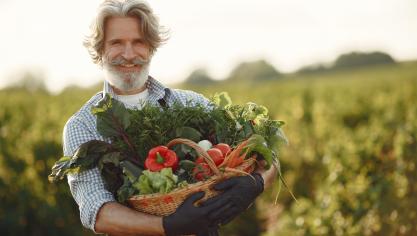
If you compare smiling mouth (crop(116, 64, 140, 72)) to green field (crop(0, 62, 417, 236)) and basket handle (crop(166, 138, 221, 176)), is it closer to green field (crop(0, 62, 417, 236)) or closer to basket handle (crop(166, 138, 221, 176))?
basket handle (crop(166, 138, 221, 176))

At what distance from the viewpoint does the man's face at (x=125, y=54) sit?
3.11 meters

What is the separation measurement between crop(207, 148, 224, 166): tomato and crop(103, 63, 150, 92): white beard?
0.79 metres

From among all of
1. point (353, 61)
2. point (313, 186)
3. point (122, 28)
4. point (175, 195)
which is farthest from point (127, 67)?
point (353, 61)

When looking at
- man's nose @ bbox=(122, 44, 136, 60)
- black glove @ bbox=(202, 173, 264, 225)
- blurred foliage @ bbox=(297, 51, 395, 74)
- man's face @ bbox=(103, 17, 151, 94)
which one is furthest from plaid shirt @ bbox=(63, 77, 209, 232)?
blurred foliage @ bbox=(297, 51, 395, 74)

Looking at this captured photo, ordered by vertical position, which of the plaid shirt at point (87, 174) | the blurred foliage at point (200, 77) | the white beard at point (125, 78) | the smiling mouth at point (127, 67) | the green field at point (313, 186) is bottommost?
the blurred foliage at point (200, 77)

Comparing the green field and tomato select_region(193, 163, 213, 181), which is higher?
tomato select_region(193, 163, 213, 181)

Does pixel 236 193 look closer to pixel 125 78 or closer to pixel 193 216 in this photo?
pixel 193 216

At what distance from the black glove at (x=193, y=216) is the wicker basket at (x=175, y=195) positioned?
30 mm

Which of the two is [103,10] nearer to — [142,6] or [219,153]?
[142,6]

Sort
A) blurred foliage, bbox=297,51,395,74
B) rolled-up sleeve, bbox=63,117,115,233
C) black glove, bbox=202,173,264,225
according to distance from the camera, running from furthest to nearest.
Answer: blurred foliage, bbox=297,51,395,74 < rolled-up sleeve, bbox=63,117,115,233 < black glove, bbox=202,173,264,225

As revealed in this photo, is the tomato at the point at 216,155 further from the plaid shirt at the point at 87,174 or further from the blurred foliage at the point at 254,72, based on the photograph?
the blurred foliage at the point at 254,72

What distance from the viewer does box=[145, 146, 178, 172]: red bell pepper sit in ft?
8.23

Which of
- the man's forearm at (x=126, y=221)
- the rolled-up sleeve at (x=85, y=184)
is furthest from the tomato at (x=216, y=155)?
the rolled-up sleeve at (x=85, y=184)

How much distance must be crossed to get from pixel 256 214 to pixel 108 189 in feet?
19.6
